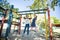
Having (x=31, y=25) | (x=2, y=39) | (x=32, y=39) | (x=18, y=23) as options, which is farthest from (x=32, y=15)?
(x=2, y=39)

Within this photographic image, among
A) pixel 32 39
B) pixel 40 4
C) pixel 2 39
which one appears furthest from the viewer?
pixel 40 4

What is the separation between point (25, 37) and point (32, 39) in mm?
405

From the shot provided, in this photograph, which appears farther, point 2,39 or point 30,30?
point 30,30

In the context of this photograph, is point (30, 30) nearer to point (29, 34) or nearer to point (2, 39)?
point (29, 34)

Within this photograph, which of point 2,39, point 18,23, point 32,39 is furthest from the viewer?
point 18,23

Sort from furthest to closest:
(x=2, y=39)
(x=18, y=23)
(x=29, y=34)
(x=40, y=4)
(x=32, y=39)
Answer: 1. (x=40, y=4)
2. (x=18, y=23)
3. (x=29, y=34)
4. (x=32, y=39)
5. (x=2, y=39)

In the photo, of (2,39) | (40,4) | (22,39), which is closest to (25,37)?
(22,39)

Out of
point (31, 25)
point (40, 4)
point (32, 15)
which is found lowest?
point (31, 25)

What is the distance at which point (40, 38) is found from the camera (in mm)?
6719

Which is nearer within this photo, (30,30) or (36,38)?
(36,38)

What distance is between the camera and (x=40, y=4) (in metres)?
12.1

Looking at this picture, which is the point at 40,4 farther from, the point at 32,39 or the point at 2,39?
the point at 2,39

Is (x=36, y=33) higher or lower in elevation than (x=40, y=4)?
lower

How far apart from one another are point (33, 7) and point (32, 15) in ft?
15.6
